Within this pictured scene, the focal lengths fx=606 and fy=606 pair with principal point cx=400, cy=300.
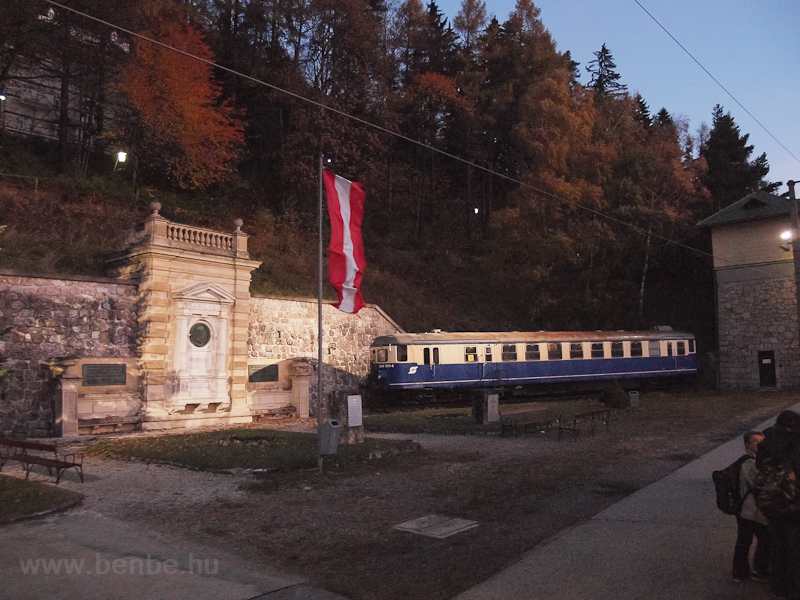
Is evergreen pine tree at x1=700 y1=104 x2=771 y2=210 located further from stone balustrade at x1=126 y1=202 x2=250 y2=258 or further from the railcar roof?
stone balustrade at x1=126 y1=202 x2=250 y2=258

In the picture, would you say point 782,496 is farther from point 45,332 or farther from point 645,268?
point 645,268

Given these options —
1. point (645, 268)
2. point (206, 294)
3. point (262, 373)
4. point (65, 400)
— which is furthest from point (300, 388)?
point (645, 268)

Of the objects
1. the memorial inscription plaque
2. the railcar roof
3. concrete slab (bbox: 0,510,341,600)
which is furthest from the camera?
the railcar roof

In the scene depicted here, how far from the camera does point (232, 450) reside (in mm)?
12047

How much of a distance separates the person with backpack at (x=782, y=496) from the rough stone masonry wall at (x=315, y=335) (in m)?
17.5

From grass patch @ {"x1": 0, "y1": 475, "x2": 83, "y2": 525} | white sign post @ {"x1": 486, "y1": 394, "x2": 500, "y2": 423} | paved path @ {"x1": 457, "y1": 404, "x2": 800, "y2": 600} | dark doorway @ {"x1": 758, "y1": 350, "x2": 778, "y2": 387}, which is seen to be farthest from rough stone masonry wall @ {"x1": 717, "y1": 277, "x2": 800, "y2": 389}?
Result: grass patch @ {"x1": 0, "y1": 475, "x2": 83, "y2": 525}

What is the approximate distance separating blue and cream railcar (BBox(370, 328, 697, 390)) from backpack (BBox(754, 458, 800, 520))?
18248 mm

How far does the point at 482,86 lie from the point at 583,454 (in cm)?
3592

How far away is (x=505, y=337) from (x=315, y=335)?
7.61 metres

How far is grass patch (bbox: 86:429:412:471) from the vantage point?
1066 centimetres

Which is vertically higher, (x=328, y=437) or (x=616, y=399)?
(x=328, y=437)

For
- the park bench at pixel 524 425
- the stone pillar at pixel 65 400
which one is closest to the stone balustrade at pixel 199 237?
the stone pillar at pixel 65 400

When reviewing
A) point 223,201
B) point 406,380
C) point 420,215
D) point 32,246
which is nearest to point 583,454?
point 406,380

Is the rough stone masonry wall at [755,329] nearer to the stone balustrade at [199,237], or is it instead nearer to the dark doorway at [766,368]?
the dark doorway at [766,368]
